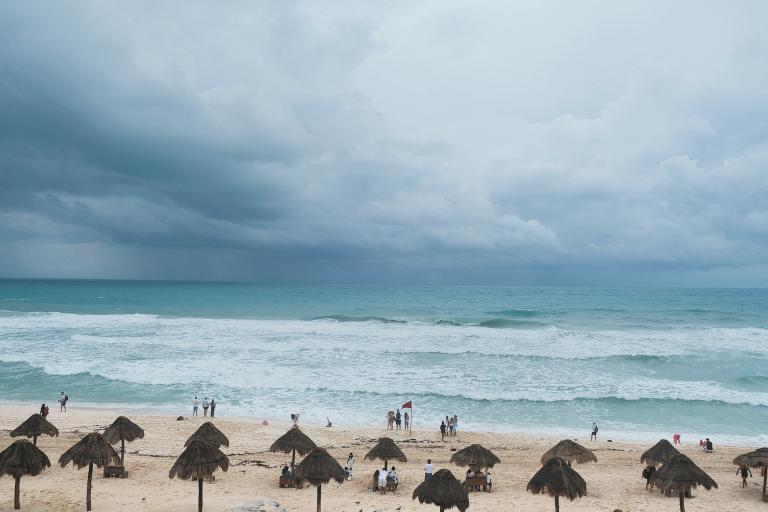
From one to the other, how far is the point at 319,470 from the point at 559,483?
5737 mm

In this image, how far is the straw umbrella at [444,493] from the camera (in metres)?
10.4

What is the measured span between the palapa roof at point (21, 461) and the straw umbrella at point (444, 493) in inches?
367

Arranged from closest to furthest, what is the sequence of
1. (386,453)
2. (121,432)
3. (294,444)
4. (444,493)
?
1. (444,493)
2. (294,444)
3. (121,432)
4. (386,453)

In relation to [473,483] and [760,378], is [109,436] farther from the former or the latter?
[760,378]

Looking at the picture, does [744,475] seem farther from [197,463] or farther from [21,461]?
[21,461]

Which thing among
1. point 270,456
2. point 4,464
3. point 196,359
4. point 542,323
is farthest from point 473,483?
point 542,323

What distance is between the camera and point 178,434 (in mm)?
20359

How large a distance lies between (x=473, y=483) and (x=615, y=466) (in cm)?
617

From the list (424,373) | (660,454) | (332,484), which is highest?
(660,454)

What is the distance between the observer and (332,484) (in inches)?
628

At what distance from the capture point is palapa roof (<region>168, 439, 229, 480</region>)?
453 inches

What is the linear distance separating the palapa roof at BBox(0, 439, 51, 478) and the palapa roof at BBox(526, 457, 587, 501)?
1200 centimetres

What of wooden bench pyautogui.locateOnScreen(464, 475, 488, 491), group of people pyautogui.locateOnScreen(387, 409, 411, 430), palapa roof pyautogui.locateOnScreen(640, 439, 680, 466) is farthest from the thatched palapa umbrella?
group of people pyautogui.locateOnScreen(387, 409, 411, 430)

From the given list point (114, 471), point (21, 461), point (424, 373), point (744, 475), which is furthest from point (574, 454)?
point (424, 373)
